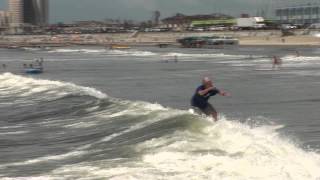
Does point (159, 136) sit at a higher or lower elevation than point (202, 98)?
lower

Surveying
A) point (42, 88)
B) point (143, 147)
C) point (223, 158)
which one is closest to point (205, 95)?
point (143, 147)

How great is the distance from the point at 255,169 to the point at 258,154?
1.26 m

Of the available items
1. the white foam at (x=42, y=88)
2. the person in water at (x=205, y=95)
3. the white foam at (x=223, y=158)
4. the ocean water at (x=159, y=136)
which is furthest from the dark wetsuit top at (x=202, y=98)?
the white foam at (x=42, y=88)

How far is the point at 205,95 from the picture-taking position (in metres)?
19.8

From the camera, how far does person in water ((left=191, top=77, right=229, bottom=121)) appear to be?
1977cm

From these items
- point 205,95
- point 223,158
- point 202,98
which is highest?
point 205,95

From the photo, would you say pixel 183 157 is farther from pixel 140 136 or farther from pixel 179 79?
pixel 179 79

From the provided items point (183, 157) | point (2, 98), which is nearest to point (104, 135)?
point (183, 157)

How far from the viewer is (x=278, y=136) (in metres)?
19.4

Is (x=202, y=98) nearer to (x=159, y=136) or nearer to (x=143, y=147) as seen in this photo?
(x=159, y=136)

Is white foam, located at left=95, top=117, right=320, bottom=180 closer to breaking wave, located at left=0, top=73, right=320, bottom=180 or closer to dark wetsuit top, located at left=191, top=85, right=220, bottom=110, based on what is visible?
breaking wave, located at left=0, top=73, right=320, bottom=180

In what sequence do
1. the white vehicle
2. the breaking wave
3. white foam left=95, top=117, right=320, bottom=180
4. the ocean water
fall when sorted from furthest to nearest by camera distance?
the white vehicle, the ocean water, the breaking wave, white foam left=95, top=117, right=320, bottom=180

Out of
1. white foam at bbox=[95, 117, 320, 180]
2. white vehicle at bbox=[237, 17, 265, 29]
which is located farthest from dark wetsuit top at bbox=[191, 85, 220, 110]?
white vehicle at bbox=[237, 17, 265, 29]

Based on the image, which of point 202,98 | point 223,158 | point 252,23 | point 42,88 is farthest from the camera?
point 252,23
